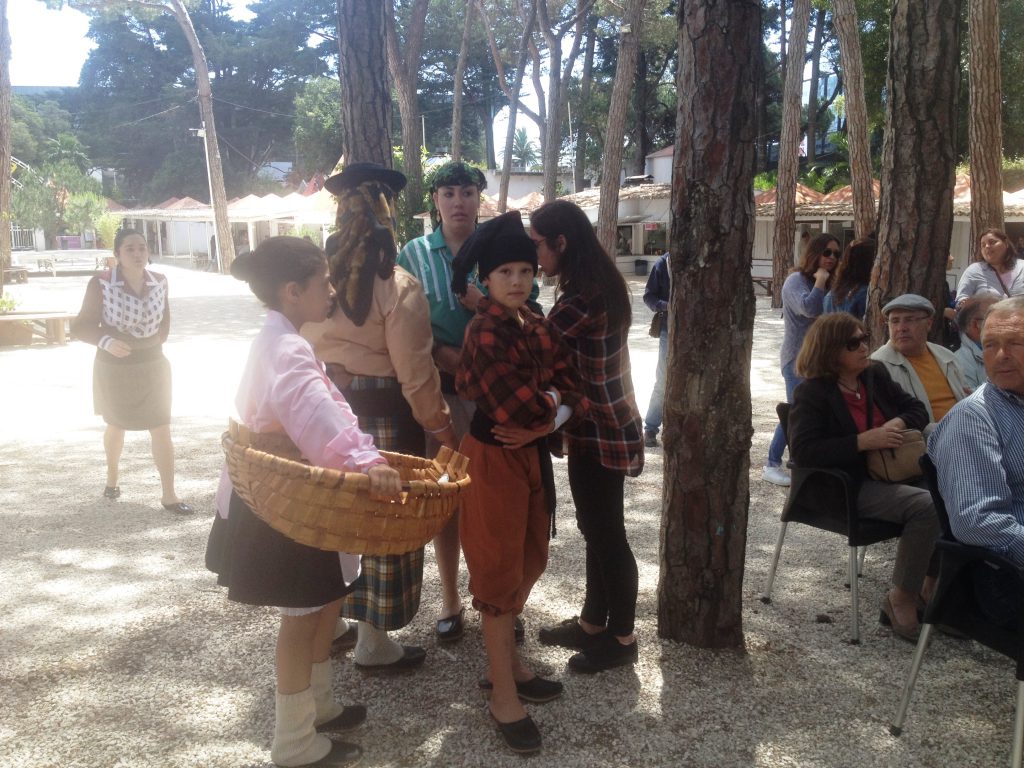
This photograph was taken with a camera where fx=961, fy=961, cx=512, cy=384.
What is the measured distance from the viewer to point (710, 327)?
11.6 ft

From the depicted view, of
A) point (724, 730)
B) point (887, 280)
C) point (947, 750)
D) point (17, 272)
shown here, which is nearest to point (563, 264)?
point (724, 730)

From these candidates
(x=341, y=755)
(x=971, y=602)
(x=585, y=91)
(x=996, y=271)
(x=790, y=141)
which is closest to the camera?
(x=341, y=755)

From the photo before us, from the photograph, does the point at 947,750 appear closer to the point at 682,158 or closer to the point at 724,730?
the point at 724,730

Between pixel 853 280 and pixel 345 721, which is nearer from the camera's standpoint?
pixel 345 721

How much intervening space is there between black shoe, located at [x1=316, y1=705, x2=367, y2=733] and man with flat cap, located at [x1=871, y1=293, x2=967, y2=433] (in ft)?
9.48

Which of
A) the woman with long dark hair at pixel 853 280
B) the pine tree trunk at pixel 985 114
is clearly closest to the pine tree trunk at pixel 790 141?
the pine tree trunk at pixel 985 114

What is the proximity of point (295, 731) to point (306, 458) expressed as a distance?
852mm

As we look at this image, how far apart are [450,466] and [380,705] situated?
106 centimetres

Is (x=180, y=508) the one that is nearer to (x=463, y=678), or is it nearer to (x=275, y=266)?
(x=463, y=678)

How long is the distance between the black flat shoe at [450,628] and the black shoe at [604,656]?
0.50m

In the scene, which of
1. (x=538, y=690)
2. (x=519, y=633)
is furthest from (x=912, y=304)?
(x=538, y=690)

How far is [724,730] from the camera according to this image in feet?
10.5

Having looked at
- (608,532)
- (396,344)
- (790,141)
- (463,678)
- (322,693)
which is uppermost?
(790,141)

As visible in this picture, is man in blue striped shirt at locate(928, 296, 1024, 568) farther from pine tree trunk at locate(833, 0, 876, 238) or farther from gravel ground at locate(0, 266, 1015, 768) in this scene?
pine tree trunk at locate(833, 0, 876, 238)
